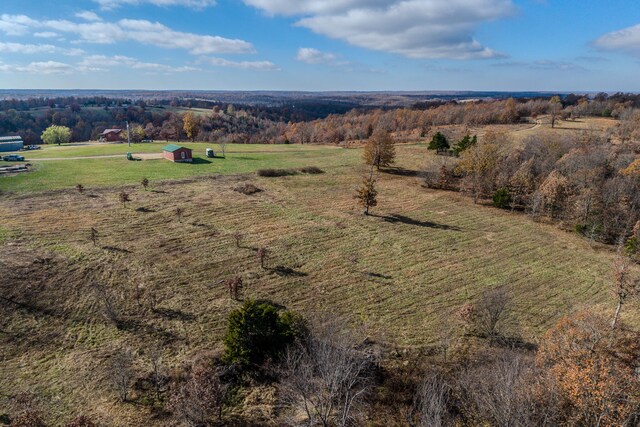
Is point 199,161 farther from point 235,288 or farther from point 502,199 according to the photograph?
point 502,199

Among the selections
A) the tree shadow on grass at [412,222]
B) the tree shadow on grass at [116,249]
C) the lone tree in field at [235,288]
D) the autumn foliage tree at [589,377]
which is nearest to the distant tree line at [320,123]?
the tree shadow on grass at [412,222]

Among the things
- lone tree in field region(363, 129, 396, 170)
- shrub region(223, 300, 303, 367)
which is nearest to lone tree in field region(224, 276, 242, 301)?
shrub region(223, 300, 303, 367)

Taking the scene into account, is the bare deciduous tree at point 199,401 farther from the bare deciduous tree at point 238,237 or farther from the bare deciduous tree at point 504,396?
the bare deciduous tree at point 238,237

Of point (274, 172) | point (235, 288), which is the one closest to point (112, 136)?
point (274, 172)

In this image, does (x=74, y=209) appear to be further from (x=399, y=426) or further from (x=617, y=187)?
(x=617, y=187)

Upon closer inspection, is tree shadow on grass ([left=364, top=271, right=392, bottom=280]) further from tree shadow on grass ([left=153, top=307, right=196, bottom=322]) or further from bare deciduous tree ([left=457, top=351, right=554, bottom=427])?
tree shadow on grass ([left=153, top=307, right=196, bottom=322])
